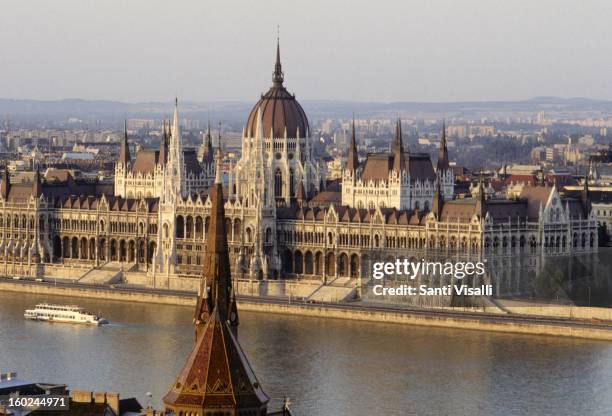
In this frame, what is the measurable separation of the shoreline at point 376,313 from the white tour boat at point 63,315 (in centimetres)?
721

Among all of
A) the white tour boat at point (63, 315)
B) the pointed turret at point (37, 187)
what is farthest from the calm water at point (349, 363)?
the pointed turret at point (37, 187)

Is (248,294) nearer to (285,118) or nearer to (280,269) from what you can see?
(280,269)

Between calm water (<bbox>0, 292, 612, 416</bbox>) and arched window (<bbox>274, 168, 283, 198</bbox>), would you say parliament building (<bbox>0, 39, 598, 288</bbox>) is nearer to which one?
arched window (<bbox>274, 168, 283, 198</bbox>)

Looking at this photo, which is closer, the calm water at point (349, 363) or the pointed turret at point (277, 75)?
the calm water at point (349, 363)

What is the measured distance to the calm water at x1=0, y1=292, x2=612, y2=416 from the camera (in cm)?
7206

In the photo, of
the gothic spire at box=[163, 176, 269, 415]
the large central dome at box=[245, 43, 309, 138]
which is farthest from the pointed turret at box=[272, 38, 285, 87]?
the gothic spire at box=[163, 176, 269, 415]

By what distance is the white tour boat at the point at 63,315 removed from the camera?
9488cm

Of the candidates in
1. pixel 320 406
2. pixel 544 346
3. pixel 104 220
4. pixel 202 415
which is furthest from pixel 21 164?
pixel 202 415

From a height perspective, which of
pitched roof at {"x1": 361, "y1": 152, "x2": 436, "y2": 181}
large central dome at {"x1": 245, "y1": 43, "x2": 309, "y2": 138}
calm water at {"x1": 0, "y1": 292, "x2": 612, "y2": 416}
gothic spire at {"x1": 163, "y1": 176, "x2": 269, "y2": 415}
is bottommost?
calm water at {"x1": 0, "y1": 292, "x2": 612, "y2": 416}

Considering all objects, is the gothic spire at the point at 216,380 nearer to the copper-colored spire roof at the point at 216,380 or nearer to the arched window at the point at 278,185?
the copper-colored spire roof at the point at 216,380

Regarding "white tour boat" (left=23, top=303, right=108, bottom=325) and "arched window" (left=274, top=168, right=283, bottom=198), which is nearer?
"white tour boat" (left=23, top=303, right=108, bottom=325)

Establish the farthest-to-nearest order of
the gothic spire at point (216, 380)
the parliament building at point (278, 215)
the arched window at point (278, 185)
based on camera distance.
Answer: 1. the arched window at point (278, 185)
2. the parliament building at point (278, 215)
3. the gothic spire at point (216, 380)

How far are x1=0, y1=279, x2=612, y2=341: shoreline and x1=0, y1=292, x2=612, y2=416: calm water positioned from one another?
1145 millimetres

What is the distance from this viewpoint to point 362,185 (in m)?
110
